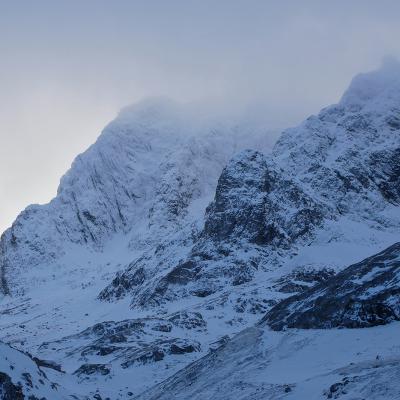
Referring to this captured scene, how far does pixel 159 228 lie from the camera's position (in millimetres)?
159500

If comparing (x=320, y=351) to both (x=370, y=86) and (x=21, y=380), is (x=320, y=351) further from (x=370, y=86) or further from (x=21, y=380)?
(x=370, y=86)

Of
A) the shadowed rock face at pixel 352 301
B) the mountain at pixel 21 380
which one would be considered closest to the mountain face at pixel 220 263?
the shadowed rock face at pixel 352 301

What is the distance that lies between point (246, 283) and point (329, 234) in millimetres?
21657

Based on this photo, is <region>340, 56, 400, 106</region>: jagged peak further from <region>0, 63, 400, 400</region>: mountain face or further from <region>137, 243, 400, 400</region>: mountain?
<region>137, 243, 400, 400</region>: mountain

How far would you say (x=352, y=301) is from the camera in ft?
131

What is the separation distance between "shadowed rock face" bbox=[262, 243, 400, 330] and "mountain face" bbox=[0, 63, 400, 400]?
0.14 meters

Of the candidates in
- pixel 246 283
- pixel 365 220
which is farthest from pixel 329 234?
pixel 246 283

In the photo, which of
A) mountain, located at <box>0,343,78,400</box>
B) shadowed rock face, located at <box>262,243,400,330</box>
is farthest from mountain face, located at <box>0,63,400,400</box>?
mountain, located at <box>0,343,78,400</box>

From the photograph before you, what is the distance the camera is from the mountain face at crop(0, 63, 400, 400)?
40.1 meters

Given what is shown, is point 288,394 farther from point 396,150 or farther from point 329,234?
point 396,150

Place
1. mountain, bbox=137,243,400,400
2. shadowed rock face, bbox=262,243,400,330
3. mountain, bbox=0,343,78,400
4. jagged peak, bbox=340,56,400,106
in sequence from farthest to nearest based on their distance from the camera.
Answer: jagged peak, bbox=340,56,400,106, shadowed rock face, bbox=262,243,400,330, mountain, bbox=0,343,78,400, mountain, bbox=137,243,400,400

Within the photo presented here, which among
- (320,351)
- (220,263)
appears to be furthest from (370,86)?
(320,351)

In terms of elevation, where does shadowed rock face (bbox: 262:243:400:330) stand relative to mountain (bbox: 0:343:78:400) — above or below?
below

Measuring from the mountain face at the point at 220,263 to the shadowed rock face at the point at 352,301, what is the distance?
0.45 feet
